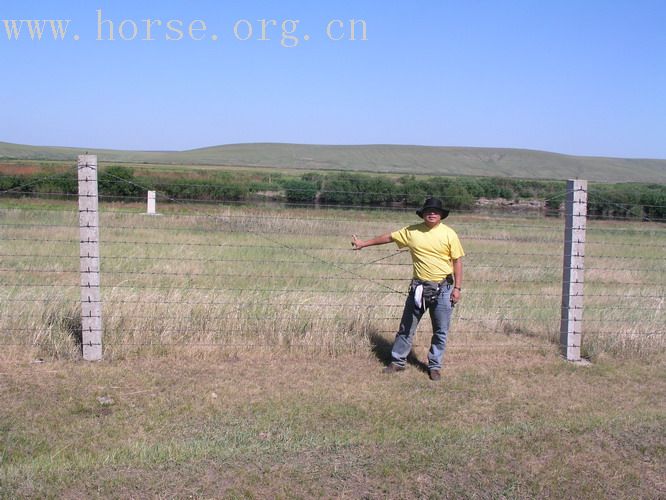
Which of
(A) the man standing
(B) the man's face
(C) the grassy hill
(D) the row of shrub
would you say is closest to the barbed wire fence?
(D) the row of shrub

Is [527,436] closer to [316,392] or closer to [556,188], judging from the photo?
[316,392]

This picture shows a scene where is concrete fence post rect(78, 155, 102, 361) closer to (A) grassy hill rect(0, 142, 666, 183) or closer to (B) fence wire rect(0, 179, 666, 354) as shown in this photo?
(B) fence wire rect(0, 179, 666, 354)

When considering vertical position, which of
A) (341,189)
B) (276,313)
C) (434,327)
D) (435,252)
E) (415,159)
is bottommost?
(276,313)

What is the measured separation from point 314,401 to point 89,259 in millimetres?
2634

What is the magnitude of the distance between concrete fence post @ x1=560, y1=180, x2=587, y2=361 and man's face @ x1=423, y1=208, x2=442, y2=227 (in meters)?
1.66

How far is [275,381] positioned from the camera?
6418mm

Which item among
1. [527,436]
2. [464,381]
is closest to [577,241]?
[464,381]

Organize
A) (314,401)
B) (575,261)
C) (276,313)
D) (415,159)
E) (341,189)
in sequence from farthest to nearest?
(415,159)
(341,189)
(276,313)
(575,261)
(314,401)

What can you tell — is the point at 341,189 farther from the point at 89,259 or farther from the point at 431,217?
the point at 89,259

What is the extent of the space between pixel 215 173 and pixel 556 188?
5.69 metres

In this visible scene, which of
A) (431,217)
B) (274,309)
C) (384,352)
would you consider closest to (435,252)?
(431,217)

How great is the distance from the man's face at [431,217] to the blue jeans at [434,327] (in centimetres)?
60

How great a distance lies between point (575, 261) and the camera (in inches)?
291

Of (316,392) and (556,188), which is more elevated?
(556,188)
